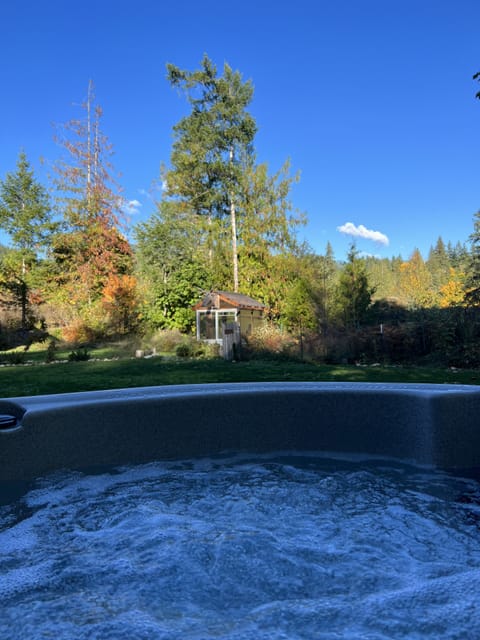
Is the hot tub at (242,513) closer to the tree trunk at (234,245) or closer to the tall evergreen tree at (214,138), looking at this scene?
the tree trunk at (234,245)

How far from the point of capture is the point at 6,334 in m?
15.9

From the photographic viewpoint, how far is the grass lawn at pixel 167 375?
6.65 m

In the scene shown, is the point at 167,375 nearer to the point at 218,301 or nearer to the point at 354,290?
the point at 218,301

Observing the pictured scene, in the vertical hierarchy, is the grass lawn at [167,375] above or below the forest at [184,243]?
below

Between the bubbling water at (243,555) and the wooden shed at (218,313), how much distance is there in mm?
12375

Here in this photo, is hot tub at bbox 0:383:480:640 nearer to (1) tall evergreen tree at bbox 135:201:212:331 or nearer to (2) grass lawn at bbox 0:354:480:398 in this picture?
(2) grass lawn at bbox 0:354:480:398

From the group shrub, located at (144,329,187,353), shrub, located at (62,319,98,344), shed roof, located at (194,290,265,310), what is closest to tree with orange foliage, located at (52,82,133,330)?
shrub, located at (62,319,98,344)

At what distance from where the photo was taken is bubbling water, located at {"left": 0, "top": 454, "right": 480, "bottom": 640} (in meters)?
2.01

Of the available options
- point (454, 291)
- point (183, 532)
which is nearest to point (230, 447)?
point (183, 532)

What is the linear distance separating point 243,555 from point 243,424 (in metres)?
1.86

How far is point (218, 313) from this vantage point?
1641 centimetres

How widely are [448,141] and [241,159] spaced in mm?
10949

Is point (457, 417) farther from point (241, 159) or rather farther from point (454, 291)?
point (454, 291)

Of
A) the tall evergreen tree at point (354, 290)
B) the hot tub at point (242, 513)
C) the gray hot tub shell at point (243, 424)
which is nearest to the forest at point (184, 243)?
the tall evergreen tree at point (354, 290)
